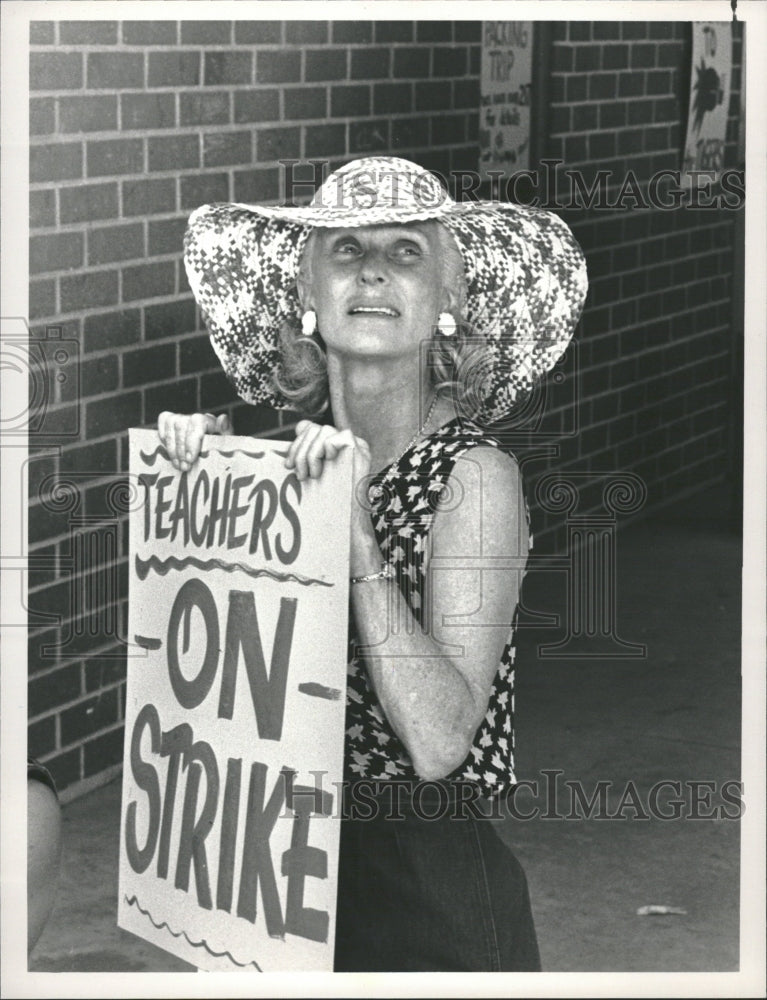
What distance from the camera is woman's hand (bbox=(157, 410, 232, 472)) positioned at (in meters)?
2.54

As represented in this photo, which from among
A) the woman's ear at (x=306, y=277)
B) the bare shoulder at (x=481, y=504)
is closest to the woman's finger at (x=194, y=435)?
the woman's ear at (x=306, y=277)

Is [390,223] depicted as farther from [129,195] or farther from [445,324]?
[129,195]

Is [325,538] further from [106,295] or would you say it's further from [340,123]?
[340,123]

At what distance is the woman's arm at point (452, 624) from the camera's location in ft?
7.76

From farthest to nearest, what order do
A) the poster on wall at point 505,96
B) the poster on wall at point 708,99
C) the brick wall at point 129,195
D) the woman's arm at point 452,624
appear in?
the poster on wall at point 708,99 < the poster on wall at point 505,96 < the brick wall at point 129,195 < the woman's arm at point 452,624

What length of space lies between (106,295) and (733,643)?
10.4 feet

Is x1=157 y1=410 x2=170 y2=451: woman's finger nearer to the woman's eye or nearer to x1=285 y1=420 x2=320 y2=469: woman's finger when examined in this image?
x1=285 y1=420 x2=320 y2=469: woman's finger

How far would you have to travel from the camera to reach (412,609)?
8.08 feet

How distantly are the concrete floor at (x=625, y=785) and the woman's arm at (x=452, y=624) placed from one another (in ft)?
4.64

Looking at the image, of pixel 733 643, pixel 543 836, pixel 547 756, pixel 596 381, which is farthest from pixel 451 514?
pixel 596 381

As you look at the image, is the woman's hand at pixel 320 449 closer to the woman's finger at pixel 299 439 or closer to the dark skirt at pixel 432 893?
the woman's finger at pixel 299 439

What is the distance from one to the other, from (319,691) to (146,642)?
1.20ft

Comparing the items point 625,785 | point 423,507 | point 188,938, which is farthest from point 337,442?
point 625,785

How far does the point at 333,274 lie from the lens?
8.44 ft
